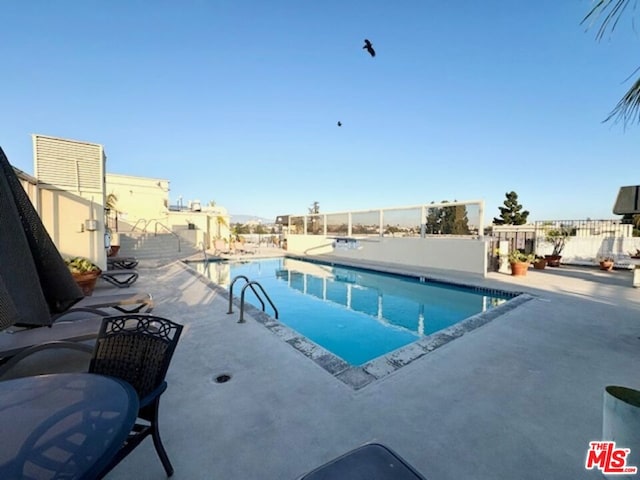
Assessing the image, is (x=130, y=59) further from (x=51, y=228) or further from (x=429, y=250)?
(x=429, y=250)

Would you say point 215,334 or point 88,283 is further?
point 88,283

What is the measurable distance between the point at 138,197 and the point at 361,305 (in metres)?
18.1

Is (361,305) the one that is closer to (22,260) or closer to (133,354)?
(133,354)

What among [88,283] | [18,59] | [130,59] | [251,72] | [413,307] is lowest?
[413,307]

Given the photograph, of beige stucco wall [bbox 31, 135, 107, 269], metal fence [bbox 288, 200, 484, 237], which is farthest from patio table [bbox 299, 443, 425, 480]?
metal fence [bbox 288, 200, 484, 237]

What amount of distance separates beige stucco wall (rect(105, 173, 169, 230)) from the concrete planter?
1981cm

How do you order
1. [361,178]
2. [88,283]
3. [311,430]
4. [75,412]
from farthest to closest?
[361,178] → [88,283] → [311,430] → [75,412]

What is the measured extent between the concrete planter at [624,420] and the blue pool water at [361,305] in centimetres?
289

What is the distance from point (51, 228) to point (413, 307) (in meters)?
8.08

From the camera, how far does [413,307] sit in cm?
663

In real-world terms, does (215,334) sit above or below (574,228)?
Result: below

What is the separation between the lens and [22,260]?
59.7 inches

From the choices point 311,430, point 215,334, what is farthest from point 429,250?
point 311,430

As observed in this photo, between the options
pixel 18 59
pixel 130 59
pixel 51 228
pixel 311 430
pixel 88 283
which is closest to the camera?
pixel 311 430
